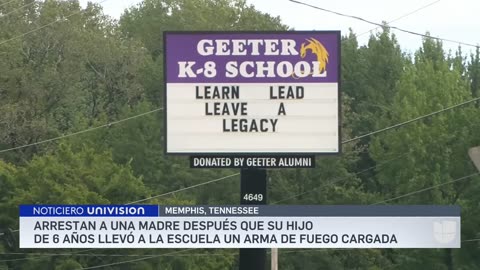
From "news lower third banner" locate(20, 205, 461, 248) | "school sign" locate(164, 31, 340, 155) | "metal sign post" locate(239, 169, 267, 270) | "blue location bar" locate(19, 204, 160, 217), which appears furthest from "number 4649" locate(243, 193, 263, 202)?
"blue location bar" locate(19, 204, 160, 217)

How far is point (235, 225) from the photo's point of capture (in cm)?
1580

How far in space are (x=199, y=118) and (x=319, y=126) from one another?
A: 1.70 metres

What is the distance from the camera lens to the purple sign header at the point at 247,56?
53.3 feet

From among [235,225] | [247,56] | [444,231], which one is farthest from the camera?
[247,56]

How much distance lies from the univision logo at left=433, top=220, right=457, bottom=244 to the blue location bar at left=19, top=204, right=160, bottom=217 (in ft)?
12.4

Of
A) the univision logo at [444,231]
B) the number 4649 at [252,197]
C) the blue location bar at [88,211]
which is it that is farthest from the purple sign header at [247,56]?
the univision logo at [444,231]

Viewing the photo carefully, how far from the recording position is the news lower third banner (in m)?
15.7

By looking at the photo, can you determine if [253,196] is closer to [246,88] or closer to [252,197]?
[252,197]

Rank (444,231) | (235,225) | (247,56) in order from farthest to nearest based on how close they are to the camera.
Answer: (247,56), (235,225), (444,231)

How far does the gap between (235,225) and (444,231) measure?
112 inches

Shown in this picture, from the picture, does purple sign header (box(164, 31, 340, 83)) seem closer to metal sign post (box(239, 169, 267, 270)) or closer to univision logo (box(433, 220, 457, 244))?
metal sign post (box(239, 169, 267, 270))

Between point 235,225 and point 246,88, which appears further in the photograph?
point 246,88

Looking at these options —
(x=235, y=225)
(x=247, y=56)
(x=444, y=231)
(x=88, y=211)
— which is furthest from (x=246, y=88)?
(x=444, y=231)

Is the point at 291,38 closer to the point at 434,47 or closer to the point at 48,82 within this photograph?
the point at 48,82
